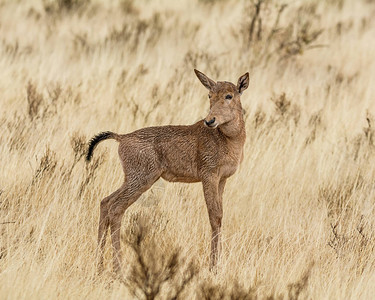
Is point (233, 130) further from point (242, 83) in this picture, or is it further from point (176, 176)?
point (176, 176)

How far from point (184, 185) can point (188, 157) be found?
1103 mm

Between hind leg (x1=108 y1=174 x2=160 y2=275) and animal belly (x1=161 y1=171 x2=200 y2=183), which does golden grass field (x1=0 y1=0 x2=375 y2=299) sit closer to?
hind leg (x1=108 y1=174 x2=160 y2=275)

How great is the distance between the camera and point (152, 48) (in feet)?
43.7

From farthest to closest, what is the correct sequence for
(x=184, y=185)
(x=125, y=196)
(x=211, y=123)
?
(x=184, y=185) → (x=125, y=196) → (x=211, y=123)

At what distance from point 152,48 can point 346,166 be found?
5934 mm

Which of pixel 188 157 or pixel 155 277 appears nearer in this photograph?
pixel 155 277

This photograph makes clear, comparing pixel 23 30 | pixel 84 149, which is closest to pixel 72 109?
pixel 84 149

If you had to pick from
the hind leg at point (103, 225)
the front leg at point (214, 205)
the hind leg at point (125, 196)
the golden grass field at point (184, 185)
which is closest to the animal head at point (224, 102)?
the front leg at point (214, 205)

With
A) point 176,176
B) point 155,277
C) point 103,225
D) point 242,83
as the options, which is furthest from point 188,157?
point 155,277

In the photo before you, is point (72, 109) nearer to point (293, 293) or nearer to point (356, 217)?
point (356, 217)

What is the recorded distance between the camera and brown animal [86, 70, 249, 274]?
586cm

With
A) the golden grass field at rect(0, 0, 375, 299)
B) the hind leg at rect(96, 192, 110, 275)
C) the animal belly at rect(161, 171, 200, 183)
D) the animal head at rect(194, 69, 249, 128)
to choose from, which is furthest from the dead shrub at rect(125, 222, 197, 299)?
the animal head at rect(194, 69, 249, 128)

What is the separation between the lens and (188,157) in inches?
236

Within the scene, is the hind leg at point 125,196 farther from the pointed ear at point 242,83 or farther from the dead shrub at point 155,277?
the pointed ear at point 242,83
